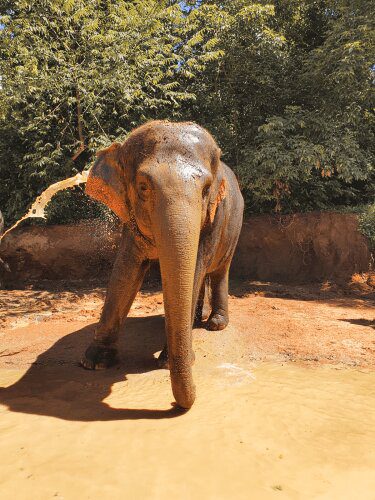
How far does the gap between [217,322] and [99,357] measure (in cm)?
167

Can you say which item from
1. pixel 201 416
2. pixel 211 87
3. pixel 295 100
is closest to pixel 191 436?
pixel 201 416

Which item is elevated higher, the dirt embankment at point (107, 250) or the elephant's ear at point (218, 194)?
the elephant's ear at point (218, 194)

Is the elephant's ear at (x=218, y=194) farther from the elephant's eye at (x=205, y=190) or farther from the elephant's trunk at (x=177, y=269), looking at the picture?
the elephant's trunk at (x=177, y=269)

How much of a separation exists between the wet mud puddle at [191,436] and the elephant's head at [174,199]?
408 mm

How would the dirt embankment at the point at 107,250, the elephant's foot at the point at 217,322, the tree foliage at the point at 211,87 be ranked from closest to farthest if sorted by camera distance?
the elephant's foot at the point at 217,322 → the tree foliage at the point at 211,87 → the dirt embankment at the point at 107,250

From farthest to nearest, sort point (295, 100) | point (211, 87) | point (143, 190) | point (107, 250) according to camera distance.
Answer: point (211, 87) < point (295, 100) < point (107, 250) < point (143, 190)

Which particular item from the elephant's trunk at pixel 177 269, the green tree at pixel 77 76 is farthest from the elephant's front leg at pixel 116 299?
the green tree at pixel 77 76

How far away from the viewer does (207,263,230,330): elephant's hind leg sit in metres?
5.20

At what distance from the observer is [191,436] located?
8.27 feet

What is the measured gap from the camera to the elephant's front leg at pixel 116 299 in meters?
3.91

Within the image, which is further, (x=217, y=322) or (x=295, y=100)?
(x=295, y=100)

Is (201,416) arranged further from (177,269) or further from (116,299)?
(116,299)

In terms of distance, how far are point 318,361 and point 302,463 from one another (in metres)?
2.17

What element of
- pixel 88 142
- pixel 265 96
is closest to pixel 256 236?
pixel 265 96
